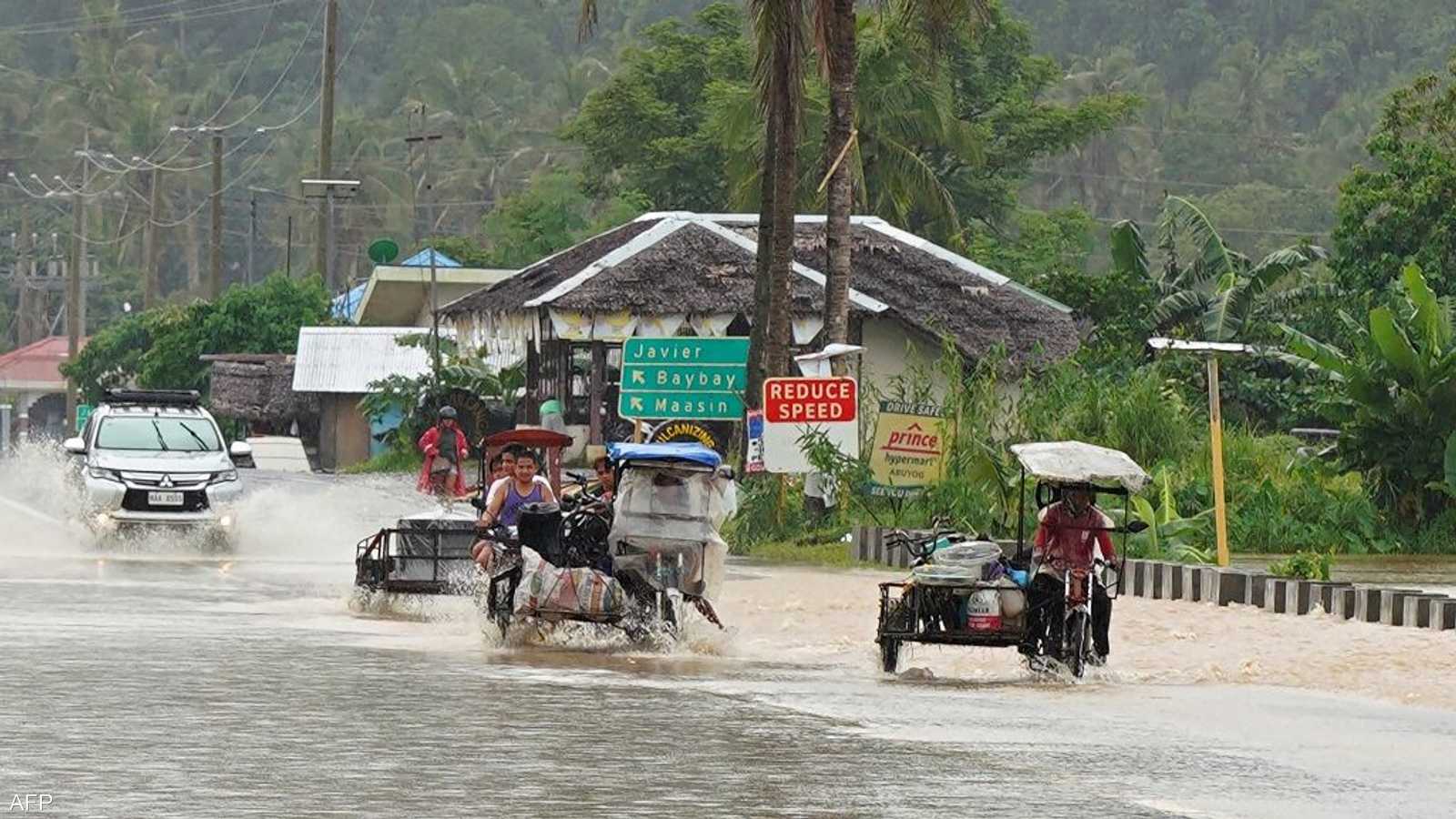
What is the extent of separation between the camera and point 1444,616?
2295 cm

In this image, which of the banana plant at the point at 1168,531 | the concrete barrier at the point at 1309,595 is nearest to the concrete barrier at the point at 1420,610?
the concrete barrier at the point at 1309,595

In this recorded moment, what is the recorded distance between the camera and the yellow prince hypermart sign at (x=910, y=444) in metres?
33.6

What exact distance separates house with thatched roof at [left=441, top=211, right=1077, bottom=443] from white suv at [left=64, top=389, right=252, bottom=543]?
16299mm

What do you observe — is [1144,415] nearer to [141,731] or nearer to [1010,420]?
[1010,420]

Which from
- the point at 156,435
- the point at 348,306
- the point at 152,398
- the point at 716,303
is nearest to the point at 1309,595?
the point at 156,435

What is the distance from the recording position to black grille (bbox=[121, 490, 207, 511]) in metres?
31.8

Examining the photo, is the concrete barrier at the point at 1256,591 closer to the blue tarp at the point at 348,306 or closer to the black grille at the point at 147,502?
the black grille at the point at 147,502

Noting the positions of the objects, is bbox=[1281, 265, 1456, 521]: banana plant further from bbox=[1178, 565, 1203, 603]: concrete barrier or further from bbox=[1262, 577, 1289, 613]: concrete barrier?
bbox=[1262, 577, 1289, 613]: concrete barrier

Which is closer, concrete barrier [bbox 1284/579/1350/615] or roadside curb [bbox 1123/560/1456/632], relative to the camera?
roadside curb [bbox 1123/560/1456/632]

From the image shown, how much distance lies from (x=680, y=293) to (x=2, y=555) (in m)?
20.1

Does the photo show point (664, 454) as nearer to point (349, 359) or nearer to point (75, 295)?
point (349, 359)

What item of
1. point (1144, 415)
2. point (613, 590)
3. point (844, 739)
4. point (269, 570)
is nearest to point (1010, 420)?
point (1144, 415)

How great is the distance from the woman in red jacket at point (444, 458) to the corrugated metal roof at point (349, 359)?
86.6 ft

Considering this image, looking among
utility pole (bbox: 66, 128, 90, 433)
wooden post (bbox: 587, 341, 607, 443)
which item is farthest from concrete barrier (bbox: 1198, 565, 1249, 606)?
utility pole (bbox: 66, 128, 90, 433)
